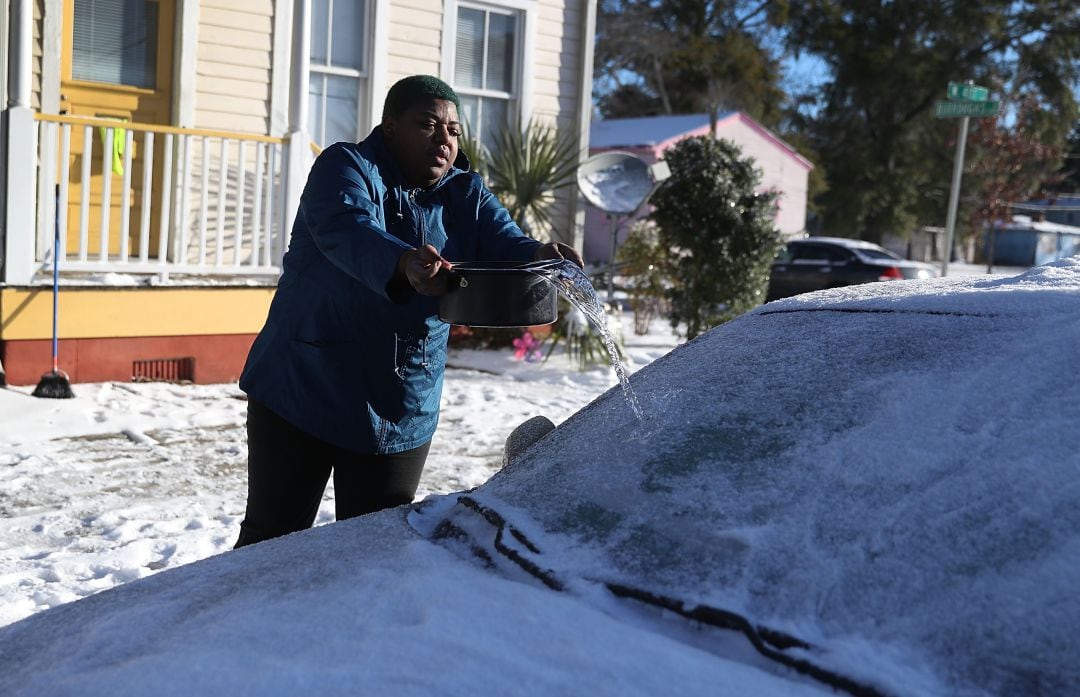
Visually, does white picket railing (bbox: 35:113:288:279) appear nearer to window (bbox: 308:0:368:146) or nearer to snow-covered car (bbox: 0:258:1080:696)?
window (bbox: 308:0:368:146)

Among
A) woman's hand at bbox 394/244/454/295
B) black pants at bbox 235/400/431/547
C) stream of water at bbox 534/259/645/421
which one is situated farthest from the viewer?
black pants at bbox 235/400/431/547

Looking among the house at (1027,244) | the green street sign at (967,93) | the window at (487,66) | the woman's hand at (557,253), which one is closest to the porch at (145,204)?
the window at (487,66)

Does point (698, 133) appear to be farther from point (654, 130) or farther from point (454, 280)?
point (454, 280)

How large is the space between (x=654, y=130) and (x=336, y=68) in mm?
18392

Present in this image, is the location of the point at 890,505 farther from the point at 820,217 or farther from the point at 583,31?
the point at 820,217

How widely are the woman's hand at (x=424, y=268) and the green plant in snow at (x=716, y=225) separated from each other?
25.9 feet

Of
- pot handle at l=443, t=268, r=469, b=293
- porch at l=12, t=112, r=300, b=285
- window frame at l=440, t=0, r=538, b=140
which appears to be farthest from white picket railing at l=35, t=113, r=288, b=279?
pot handle at l=443, t=268, r=469, b=293

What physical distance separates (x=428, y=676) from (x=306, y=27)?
7.51 m

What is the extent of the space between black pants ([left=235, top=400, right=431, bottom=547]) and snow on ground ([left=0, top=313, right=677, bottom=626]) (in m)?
1.19

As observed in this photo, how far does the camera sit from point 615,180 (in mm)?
10164

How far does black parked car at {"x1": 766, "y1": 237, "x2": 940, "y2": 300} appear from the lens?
1708cm

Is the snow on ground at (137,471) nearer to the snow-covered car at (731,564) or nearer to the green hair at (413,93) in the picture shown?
the green hair at (413,93)

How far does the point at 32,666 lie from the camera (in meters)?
1.73

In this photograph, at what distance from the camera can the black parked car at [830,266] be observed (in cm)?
1708
